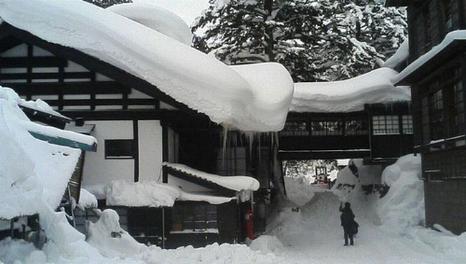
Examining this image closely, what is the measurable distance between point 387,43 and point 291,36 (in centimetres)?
711

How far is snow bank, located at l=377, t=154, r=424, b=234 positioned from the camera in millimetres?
17719

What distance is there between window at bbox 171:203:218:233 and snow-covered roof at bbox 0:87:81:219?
7.10 metres

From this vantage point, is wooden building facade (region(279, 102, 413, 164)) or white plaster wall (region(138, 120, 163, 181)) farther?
wooden building facade (region(279, 102, 413, 164))

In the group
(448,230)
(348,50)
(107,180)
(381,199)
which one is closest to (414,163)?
(381,199)

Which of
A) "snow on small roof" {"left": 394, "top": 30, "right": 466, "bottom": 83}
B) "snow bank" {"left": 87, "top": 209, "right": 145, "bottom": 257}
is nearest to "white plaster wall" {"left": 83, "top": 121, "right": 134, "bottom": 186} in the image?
"snow bank" {"left": 87, "top": 209, "right": 145, "bottom": 257}

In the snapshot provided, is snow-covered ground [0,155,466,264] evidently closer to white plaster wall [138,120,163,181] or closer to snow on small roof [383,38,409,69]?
white plaster wall [138,120,163,181]

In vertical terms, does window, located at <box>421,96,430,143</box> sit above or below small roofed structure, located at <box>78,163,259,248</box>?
above

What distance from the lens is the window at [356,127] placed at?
75.7 feet

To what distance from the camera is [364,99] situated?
22891mm

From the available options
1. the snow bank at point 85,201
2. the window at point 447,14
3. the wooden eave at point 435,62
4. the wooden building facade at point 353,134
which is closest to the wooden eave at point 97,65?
the snow bank at point 85,201

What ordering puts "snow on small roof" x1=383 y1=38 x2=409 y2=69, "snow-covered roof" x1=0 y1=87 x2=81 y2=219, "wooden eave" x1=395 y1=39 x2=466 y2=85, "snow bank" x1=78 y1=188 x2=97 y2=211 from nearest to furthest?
"snow-covered roof" x1=0 y1=87 x2=81 y2=219
"snow bank" x1=78 y1=188 x2=97 y2=211
"wooden eave" x1=395 y1=39 x2=466 y2=85
"snow on small roof" x1=383 y1=38 x2=409 y2=69

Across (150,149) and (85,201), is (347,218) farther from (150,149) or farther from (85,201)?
(85,201)

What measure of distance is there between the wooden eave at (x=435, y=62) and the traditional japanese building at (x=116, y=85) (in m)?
4.95

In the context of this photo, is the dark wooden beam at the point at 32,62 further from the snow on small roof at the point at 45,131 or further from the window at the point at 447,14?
the window at the point at 447,14
